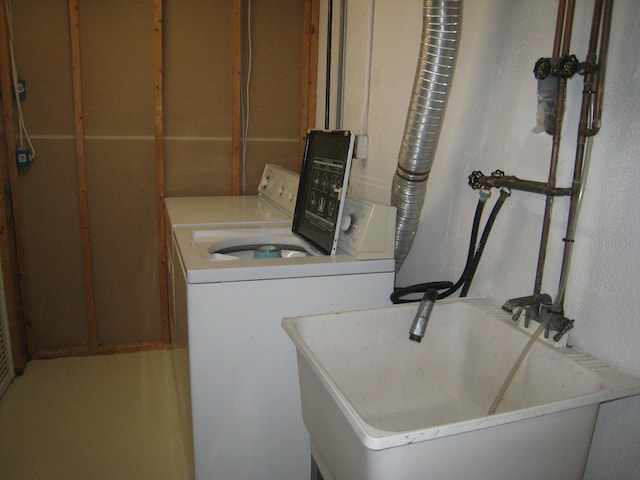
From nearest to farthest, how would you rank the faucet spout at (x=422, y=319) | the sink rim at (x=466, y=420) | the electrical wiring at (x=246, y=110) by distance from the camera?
the sink rim at (x=466, y=420), the faucet spout at (x=422, y=319), the electrical wiring at (x=246, y=110)

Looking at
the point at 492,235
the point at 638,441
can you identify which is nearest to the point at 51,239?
the point at 492,235

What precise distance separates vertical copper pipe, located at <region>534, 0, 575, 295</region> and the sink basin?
171 millimetres

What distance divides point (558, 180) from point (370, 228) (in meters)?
0.58

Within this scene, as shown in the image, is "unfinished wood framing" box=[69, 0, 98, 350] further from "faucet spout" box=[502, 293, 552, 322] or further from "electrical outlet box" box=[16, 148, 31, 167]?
"faucet spout" box=[502, 293, 552, 322]

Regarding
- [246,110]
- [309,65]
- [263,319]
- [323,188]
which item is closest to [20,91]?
[246,110]

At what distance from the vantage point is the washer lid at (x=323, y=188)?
1.57m

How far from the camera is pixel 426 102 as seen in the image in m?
1.34

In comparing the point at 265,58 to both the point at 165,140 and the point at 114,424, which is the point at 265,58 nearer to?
the point at 165,140

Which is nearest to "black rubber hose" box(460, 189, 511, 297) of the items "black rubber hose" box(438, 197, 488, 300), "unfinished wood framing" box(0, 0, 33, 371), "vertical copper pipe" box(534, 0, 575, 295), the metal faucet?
"black rubber hose" box(438, 197, 488, 300)

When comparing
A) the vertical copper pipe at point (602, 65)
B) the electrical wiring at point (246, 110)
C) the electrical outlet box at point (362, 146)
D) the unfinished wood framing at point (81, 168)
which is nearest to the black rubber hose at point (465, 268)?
the vertical copper pipe at point (602, 65)

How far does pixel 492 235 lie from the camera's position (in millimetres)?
1360

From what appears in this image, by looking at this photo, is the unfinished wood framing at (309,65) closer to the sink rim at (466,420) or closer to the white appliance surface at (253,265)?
the white appliance surface at (253,265)

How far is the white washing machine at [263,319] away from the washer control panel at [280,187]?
49 centimetres

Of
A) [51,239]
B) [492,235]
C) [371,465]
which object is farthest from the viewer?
[51,239]
